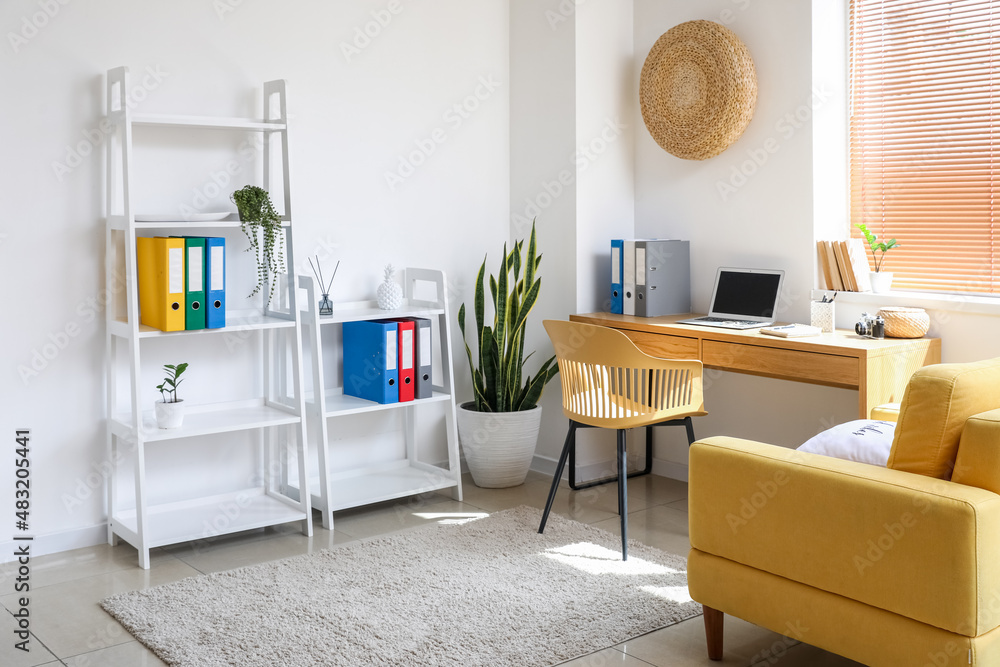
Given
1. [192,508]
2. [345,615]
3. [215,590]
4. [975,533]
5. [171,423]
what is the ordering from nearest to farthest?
[975,533] < [345,615] < [215,590] < [171,423] < [192,508]

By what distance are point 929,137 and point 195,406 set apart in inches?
117

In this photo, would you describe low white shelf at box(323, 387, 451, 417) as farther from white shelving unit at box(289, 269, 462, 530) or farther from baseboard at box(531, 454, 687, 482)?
baseboard at box(531, 454, 687, 482)

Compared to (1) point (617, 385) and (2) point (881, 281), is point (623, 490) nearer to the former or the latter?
(1) point (617, 385)

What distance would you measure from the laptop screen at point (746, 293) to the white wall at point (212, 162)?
1102 mm

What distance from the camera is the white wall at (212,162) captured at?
3117 millimetres

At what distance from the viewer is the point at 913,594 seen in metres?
1.88

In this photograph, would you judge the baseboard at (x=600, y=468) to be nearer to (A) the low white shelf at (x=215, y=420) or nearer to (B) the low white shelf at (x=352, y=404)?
(B) the low white shelf at (x=352, y=404)

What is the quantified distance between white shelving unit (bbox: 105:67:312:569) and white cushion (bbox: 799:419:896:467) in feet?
6.26

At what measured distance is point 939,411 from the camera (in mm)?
1971

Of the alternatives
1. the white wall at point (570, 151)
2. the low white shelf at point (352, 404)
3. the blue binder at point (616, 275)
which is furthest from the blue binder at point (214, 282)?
the blue binder at point (616, 275)

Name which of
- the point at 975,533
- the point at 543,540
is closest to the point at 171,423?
the point at 543,540

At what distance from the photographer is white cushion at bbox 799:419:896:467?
84.9 inches

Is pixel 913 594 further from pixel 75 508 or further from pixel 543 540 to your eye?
pixel 75 508

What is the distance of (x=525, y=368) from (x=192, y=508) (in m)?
1.63
